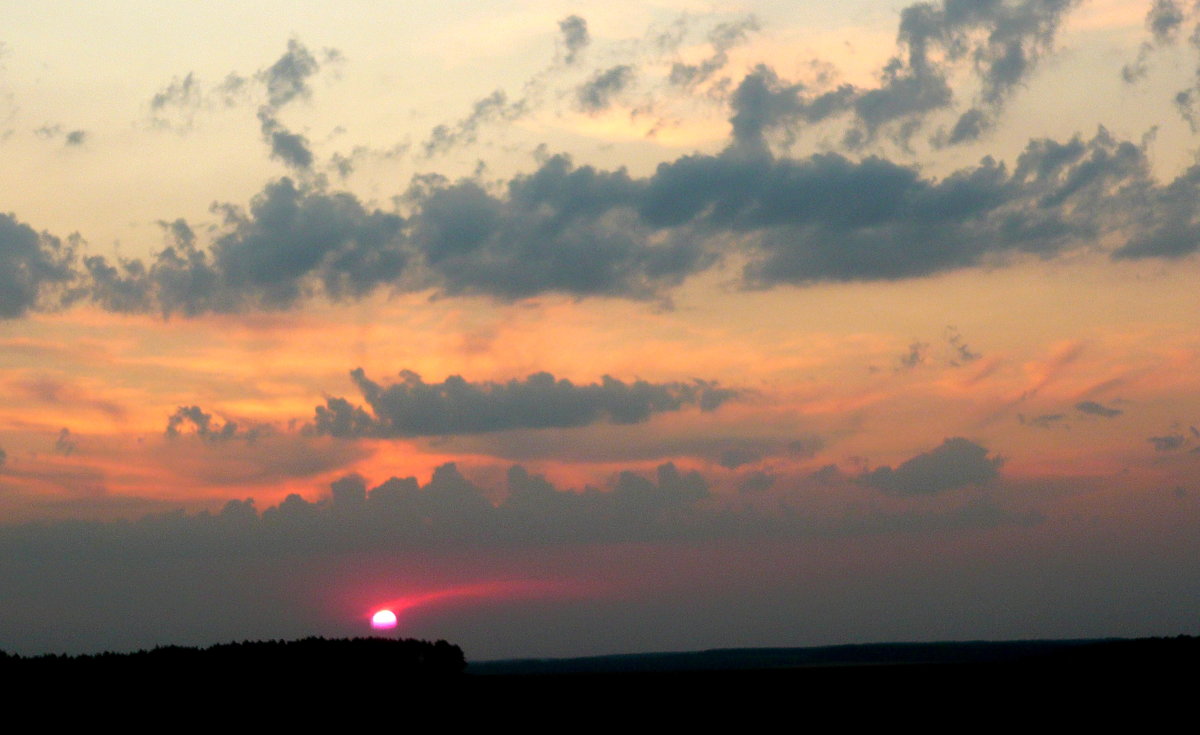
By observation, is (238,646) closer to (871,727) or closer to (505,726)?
(505,726)

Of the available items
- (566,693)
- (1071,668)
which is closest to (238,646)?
(566,693)

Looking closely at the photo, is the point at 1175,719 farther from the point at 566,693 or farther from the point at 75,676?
the point at 75,676

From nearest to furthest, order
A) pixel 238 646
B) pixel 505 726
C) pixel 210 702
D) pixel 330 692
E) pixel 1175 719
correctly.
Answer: pixel 1175 719 → pixel 505 726 → pixel 210 702 → pixel 330 692 → pixel 238 646

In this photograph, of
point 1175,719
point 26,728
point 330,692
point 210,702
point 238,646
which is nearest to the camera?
point 1175,719

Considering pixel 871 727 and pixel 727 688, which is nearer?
pixel 871 727

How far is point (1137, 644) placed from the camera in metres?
60.7

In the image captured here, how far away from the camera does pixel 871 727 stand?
1665 inches

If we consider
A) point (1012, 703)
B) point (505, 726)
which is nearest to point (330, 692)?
Result: point (505, 726)

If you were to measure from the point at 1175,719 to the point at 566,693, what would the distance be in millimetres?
22356

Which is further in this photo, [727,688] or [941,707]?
[727,688]

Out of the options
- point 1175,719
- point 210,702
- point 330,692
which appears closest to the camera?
point 1175,719

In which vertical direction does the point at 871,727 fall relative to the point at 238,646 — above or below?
below

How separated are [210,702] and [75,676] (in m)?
5.59

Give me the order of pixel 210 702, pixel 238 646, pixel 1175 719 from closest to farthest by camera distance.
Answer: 1. pixel 1175 719
2. pixel 210 702
3. pixel 238 646
